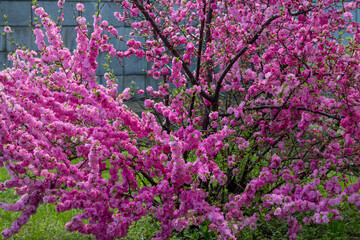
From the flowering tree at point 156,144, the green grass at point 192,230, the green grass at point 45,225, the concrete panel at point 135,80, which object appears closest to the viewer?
the flowering tree at point 156,144

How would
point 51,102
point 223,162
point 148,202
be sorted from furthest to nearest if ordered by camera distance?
point 223,162, point 51,102, point 148,202

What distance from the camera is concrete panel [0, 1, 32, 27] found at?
799 cm

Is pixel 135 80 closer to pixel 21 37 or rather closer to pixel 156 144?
pixel 21 37

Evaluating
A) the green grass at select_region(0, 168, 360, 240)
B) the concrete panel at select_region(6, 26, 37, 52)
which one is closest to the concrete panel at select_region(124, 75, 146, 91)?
the concrete panel at select_region(6, 26, 37, 52)

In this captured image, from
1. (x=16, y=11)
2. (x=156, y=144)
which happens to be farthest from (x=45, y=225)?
(x=16, y=11)

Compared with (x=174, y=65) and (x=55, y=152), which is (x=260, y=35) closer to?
(x=174, y=65)

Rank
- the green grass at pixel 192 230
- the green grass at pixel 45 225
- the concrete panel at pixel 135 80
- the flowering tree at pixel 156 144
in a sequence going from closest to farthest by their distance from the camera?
1. the flowering tree at pixel 156 144
2. the green grass at pixel 192 230
3. the green grass at pixel 45 225
4. the concrete panel at pixel 135 80

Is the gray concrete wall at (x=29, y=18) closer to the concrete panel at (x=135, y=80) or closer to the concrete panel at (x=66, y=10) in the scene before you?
the concrete panel at (x=66, y=10)

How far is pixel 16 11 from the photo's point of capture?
8008 mm

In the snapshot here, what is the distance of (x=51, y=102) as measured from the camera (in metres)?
3.42

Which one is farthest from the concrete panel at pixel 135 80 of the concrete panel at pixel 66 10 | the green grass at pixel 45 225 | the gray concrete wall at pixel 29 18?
the green grass at pixel 45 225

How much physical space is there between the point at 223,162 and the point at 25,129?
1.80 m

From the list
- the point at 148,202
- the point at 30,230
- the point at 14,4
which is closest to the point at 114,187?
the point at 148,202

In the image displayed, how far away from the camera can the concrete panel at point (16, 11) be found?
799 centimetres
